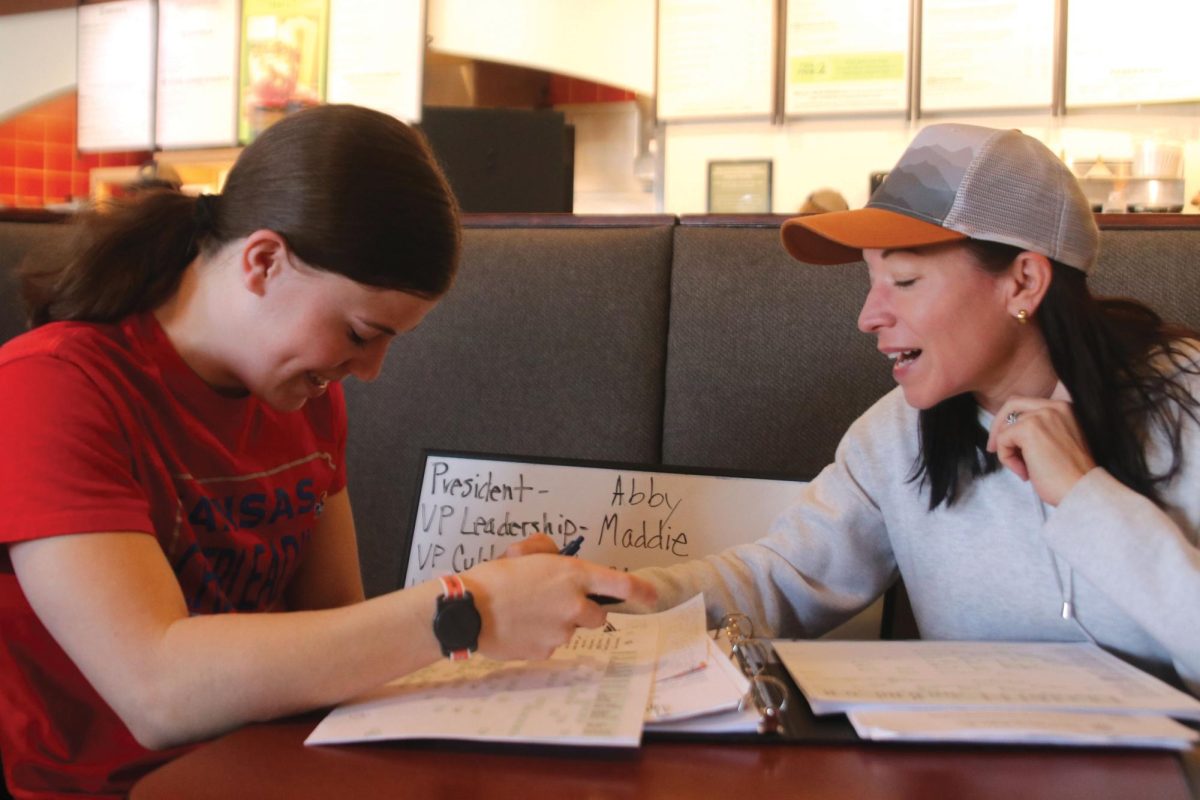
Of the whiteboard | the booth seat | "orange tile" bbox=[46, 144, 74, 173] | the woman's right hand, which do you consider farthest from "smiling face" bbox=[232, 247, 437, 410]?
"orange tile" bbox=[46, 144, 74, 173]

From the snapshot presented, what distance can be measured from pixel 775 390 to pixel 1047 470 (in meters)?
0.65

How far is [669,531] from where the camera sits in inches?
61.3

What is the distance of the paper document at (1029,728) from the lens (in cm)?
72

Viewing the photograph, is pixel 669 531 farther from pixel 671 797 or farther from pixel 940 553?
pixel 671 797

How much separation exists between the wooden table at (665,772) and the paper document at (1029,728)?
0.03 feet

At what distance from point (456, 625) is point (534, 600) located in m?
A: 0.07

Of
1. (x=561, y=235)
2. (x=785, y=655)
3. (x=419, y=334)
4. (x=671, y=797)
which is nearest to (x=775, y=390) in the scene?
(x=561, y=235)

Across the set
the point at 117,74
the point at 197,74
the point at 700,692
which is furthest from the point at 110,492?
the point at 117,74

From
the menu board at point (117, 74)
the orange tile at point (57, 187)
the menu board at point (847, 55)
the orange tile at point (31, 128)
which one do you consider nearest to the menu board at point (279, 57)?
the menu board at point (117, 74)

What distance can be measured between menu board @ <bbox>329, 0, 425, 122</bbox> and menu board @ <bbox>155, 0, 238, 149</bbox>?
569mm

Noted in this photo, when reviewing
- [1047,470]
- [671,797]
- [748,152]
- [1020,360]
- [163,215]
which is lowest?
[671,797]

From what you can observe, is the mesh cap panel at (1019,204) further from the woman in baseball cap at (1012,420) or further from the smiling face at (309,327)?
the smiling face at (309,327)

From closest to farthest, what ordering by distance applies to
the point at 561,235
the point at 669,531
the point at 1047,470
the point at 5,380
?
the point at 5,380, the point at 1047,470, the point at 669,531, the point at 561,235

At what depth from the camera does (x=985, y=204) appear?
1.05 m
